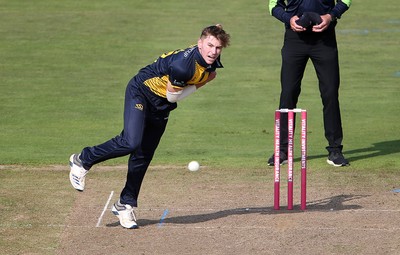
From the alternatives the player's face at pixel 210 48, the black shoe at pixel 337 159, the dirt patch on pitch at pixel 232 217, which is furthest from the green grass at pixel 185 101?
the player's face at pixel 210 48

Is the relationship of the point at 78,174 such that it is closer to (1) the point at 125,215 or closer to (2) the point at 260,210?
(1) the point at 125,215

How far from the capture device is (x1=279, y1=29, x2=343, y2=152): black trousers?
13367mm

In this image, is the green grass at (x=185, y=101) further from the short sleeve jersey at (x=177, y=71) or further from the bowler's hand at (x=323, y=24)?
the short sleeve jersey at (x=177, y=71)

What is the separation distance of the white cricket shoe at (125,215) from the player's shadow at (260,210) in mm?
171

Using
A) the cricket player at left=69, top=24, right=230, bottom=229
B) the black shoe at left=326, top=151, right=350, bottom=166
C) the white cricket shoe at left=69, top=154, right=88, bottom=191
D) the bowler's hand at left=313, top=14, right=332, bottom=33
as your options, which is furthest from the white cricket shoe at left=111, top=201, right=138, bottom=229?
the bowler's hand at left=313, top=14, right=332, bottom=33

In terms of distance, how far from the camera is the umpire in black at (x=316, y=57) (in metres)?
13.2

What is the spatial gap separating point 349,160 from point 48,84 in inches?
266

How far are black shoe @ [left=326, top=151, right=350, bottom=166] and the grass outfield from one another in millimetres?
152

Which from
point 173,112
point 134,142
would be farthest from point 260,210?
point 173,112

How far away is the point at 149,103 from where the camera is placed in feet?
34.4

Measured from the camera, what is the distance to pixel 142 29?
72.9ft

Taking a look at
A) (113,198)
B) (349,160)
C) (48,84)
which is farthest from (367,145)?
(48,84)

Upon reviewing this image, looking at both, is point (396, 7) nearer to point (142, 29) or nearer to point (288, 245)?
point (142, 29)

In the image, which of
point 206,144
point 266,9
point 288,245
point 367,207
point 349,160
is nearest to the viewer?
point 288,245
